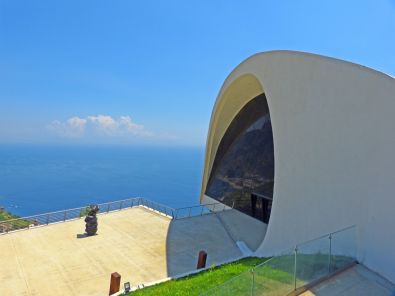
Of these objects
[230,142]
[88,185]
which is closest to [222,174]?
[230,142]

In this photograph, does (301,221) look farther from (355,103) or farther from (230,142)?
(230,142)

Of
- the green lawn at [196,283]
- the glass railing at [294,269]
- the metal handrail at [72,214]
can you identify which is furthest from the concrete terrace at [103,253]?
the glass railing at [294,269]

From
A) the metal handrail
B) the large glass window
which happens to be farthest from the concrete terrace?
the large glass window

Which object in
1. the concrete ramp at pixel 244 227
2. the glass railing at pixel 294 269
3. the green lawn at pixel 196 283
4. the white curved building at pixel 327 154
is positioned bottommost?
the concrete ramp at pixel 244 227

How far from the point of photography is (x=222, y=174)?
2267 centimetres

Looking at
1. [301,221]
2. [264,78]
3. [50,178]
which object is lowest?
[50,178]

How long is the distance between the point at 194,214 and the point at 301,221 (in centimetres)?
853

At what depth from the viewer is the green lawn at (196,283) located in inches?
324

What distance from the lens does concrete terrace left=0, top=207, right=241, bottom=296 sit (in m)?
10.1

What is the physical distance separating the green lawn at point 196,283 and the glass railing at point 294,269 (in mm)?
2034

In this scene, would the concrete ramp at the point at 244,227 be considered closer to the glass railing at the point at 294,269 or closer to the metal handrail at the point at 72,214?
the metal handrail at the point at 72,214

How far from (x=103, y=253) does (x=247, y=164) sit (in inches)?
414

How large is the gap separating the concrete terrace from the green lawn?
1.46 meters

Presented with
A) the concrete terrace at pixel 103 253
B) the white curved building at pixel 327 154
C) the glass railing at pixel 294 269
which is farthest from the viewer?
the concrete terrace at pixel 103 253
